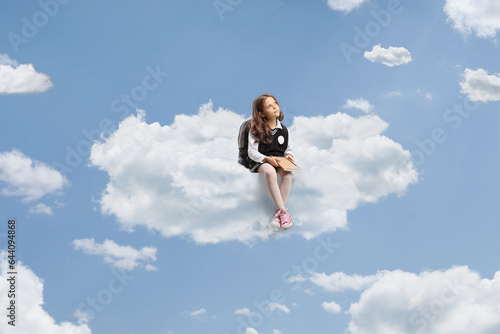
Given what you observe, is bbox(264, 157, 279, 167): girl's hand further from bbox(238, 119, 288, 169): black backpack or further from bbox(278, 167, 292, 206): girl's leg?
bbox(238, 119, 288, 169): black backpack

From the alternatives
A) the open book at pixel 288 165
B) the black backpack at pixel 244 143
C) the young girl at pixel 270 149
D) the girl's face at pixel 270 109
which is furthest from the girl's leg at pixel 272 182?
the girl's face at pixel 270 109

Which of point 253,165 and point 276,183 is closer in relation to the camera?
point 276,183

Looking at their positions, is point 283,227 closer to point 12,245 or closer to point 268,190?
point 268,190

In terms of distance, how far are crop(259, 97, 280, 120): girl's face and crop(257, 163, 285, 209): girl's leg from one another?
55cm

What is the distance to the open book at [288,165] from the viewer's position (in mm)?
6367

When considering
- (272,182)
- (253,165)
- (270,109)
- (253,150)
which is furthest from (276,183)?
(270,109)

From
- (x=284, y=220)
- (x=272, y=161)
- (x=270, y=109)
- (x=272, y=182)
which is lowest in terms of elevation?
(x=284, y=220)

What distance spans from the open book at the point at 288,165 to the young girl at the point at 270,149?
6cm

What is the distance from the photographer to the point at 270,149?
650 cm

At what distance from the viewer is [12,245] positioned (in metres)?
6.82

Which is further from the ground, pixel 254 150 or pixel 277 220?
pixel 254 150

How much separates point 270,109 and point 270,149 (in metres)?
0.44

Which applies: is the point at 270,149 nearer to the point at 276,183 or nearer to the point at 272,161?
the point at 272,161

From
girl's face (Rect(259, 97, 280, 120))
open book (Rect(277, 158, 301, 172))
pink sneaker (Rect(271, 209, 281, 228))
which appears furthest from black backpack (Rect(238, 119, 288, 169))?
pink sneaker (Rect(271, 209, 281, 228))
